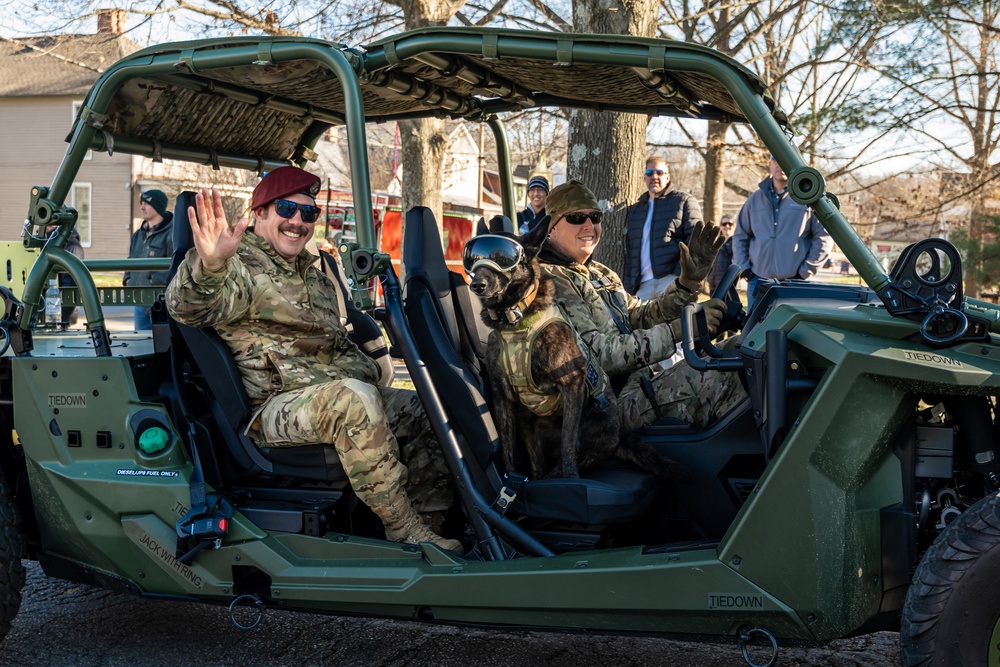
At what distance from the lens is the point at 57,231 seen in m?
3.54

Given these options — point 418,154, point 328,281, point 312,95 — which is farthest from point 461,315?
point 418,154

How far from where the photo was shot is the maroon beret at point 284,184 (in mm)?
3662

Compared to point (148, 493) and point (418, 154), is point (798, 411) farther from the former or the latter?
point (418, 154)

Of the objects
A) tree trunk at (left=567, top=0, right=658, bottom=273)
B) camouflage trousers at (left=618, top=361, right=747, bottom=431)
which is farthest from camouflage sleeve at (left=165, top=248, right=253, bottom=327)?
tree trunk at (left=567, top=0, right=658, bottom=273)

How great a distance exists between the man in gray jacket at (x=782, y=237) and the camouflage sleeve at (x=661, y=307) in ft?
7.79

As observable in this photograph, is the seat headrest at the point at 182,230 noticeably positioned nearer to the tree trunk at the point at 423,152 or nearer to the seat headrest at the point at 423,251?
the seat headrest at the point at 423,251

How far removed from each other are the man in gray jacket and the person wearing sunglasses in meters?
0.53

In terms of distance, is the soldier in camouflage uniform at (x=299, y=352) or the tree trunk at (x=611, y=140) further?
the tree trunk at (x=611, y=140)

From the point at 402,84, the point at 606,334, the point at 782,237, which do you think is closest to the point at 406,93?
the point at 402,84

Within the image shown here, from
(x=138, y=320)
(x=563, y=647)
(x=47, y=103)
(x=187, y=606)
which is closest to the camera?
(x=563, y=647)

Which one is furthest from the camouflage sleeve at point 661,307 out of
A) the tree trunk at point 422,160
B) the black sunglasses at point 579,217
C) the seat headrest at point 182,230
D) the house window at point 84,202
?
the house window at point 84,202

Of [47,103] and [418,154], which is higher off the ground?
[47,103]

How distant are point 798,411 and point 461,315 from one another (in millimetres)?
1251

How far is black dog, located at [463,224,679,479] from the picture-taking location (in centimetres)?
321
